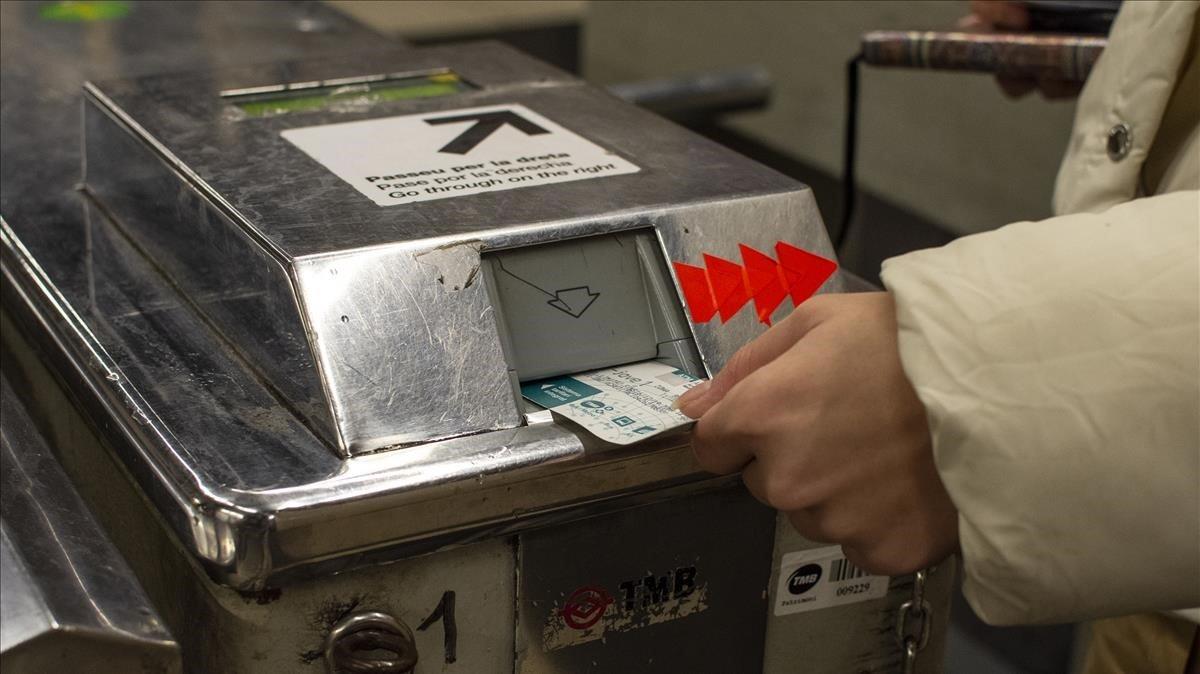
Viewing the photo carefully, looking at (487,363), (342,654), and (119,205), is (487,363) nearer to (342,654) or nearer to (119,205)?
(342,654)

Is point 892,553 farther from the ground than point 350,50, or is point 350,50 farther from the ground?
point 350,50

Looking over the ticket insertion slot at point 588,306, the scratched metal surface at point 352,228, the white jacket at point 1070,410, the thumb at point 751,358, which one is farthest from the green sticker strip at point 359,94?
the white jacket at point 1070,410

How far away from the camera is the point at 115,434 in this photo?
0.66 meters

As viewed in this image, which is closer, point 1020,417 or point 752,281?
point 1020,417

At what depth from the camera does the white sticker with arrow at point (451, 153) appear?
29.3 inches

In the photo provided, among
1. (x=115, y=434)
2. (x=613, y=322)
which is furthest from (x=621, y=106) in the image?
(x=115, y=434)

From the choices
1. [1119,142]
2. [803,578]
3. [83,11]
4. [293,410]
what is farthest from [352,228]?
[83,11]

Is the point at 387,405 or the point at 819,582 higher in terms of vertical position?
the point at 387,405

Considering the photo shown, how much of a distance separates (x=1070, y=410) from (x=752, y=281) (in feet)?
0.75

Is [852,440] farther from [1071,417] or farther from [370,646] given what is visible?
[370,646]

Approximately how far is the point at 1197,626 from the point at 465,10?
2.08 m

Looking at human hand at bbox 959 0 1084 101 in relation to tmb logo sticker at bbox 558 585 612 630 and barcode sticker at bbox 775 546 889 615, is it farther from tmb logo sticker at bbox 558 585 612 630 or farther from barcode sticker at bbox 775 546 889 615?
tmb logo sticker at bbox 558 585 612 630

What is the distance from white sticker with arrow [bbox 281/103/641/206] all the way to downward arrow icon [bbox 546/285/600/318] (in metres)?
0.08

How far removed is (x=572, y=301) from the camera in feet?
2.29
